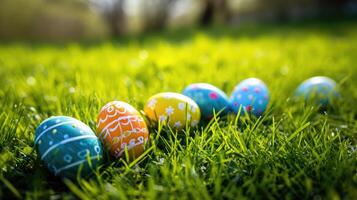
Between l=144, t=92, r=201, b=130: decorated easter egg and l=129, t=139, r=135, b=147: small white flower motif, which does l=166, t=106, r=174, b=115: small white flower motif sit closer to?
l=144, t=92, r=201, b=130: decorated easter egg

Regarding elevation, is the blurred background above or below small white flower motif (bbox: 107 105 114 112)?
above

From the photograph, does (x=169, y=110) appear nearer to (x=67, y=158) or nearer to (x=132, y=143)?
(x=132, y=143)

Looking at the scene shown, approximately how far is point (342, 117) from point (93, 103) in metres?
1.21

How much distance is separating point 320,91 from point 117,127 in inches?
46.3

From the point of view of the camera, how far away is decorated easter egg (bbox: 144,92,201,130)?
4.89 ft

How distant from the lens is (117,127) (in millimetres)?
1289

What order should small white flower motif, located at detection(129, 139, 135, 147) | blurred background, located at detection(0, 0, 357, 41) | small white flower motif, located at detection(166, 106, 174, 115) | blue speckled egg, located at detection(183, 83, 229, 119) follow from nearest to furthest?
small white flower motif, located at detection(129, 139, 135, 147) < small white flower motif, located at detection(166, 106, 174, 115) < blue speckled egg, located at detection(183, 83, 229, 119) < blurred background, located at detection(0, 0, 357, 41)

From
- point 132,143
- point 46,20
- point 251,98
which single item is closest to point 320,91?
point 251,98

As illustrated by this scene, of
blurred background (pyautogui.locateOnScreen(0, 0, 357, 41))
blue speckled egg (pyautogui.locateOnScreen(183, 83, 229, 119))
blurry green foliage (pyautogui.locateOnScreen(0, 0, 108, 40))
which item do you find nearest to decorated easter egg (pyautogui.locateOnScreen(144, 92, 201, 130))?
blue speckled egg (pyautogui.locateOnScreen(183, 83, 229, 119))

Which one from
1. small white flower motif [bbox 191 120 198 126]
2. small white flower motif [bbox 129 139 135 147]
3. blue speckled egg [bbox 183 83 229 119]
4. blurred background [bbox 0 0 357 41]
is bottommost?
small white flower motif [bbox 191 120 198 126]

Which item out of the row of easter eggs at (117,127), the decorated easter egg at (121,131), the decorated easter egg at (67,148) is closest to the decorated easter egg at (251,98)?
the row of easter eggs at (117,127)

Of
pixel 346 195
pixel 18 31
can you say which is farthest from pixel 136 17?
pixel 346 195

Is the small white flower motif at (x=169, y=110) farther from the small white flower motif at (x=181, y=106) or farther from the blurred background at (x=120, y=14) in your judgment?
the blurred background at (x=120, y=14)

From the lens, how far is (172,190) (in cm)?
106
